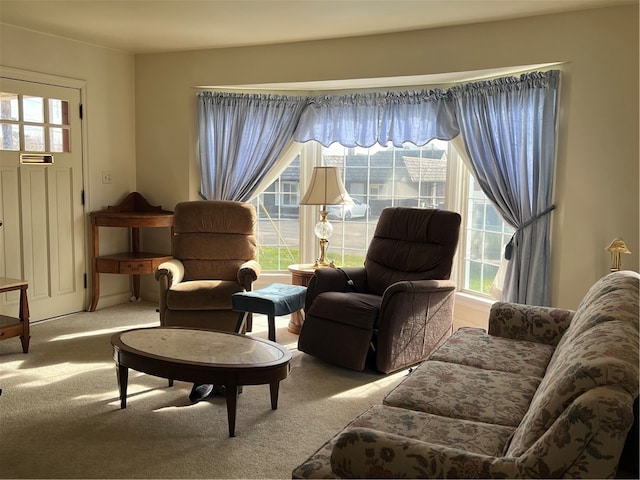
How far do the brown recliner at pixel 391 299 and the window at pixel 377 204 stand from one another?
83 cm

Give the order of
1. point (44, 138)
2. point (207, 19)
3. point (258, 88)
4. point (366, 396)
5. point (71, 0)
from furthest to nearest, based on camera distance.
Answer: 1. point (258, 88)
2. point (44, 138)
3. point (207, 19)
4. point (71, 0)
5. point (366, 396)

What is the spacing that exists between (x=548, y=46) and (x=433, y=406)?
2825 mm

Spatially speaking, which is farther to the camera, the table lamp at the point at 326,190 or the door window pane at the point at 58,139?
the door window pane at the point at 58,139

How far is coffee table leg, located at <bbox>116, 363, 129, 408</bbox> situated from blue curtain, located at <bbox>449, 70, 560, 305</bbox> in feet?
8.75

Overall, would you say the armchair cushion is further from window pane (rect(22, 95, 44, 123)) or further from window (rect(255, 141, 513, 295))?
window pane (rect(22, 95, 44, 123))

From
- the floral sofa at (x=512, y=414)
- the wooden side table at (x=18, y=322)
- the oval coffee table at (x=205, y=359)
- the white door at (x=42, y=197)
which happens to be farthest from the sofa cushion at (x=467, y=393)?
the white door at (x=42, y=197)

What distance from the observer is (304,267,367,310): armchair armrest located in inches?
159

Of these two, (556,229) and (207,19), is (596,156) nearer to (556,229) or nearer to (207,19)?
(556,229)

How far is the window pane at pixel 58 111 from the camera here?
4848 mm

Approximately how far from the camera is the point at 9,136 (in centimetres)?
453

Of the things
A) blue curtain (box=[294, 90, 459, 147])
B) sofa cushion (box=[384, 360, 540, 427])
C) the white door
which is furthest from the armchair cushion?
the white door

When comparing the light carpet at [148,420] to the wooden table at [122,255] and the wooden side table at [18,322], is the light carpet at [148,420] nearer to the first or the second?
the wooden side table at [18,322]

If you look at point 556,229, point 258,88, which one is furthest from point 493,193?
point 258,88

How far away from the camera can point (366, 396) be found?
3375 millimetres
